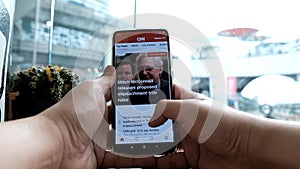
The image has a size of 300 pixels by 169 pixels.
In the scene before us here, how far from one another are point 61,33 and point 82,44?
0.13m

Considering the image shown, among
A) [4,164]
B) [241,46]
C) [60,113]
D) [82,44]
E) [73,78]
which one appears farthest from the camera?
[82,44]

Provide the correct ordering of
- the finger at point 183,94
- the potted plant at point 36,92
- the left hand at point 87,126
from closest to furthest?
the left hand at point 87,126, the finger at point 183,94, the potted plant at point 36,92

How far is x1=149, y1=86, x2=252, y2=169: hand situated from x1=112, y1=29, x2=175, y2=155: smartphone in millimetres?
29

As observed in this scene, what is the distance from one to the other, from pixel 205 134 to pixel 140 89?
5.7 inches

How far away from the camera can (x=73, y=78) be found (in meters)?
0.72

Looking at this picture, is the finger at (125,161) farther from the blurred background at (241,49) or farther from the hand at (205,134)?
the blurred background at (241,49)

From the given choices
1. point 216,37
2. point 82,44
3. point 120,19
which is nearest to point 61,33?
point 82,44

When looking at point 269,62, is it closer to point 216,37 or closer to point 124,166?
point 216,37

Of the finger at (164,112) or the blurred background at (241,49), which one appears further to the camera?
the blurred background at (241,49)

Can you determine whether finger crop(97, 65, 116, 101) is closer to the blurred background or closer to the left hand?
the left hand

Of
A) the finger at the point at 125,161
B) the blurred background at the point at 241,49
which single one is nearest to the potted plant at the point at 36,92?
the blurred background at the point at 241,49

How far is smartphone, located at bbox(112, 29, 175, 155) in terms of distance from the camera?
1.73ft

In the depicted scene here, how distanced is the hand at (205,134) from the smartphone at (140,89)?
0.03 m

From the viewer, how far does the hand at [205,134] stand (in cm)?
48
